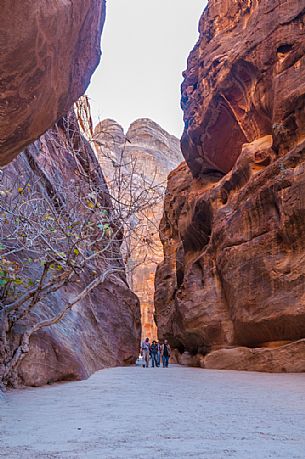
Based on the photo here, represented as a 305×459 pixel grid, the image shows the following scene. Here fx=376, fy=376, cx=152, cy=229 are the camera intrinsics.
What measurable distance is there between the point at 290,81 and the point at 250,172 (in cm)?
335

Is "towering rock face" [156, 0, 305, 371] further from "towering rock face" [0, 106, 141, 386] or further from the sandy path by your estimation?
the sandy path

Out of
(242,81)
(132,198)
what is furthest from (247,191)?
(132,198)

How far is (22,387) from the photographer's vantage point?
6.85 m

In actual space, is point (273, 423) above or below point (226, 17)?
below

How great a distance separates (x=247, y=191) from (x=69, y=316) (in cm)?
761

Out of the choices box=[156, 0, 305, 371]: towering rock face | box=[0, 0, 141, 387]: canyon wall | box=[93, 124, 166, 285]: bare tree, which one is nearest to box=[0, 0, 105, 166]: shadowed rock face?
box=[0, 0, 141, 387]: canyon wall

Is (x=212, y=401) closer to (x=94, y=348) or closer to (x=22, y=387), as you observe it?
(x=22, y=387)

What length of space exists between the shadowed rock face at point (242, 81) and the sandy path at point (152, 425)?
9575 mm

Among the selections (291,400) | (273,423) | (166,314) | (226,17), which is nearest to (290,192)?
(291,400)

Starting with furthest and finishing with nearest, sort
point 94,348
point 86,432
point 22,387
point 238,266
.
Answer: point 238,266 → point 94,348 → point 22,387 → point 86,432

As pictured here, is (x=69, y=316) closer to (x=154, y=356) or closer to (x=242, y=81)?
(x=154, y=356)

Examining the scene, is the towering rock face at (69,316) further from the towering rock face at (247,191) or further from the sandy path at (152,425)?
the towering rock face at (247,191)

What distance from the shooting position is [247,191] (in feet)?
44.9

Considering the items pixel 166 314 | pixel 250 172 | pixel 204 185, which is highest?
pixel 204 185
